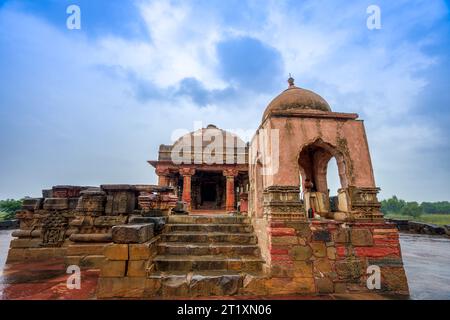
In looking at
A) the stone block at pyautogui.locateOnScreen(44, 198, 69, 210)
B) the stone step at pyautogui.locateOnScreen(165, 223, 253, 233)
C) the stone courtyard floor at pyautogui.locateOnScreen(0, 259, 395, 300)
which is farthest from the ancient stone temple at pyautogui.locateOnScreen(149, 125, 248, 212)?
the stone courtyard floor at pyautogui.locateOnScreen(0, 259, 395, 300)

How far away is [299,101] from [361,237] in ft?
9.85

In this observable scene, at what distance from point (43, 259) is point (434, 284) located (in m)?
8.03

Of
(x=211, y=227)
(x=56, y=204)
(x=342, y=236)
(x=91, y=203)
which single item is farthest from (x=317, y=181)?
(x=56, y=204)

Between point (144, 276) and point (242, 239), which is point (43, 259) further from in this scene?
point (242, 239)

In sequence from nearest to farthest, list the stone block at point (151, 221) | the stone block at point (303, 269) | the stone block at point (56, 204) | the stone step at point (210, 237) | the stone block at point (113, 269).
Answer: the stone block at point (113, 269), the stone block at point (303, 269), the stone block at point (151, 221), the stone step at point (210, 237), the stone block at point (56, 204)

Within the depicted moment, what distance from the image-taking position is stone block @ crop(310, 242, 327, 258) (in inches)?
143

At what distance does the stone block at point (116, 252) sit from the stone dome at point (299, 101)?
378 centimetres

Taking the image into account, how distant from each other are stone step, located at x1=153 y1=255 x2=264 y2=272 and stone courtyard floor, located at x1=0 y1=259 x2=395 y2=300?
615 mm

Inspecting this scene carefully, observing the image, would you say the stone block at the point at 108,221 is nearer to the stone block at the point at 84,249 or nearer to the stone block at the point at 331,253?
the stone block at the point at 84,249

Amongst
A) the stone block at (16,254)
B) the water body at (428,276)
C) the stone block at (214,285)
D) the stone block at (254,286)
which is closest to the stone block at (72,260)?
the stone block at (16,254)

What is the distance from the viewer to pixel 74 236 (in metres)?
5.00

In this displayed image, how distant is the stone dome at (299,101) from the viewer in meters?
4.85

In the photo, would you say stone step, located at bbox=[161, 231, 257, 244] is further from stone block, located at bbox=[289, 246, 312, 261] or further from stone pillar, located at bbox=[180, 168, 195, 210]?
stone pillar, located at bbox=[180, 168, 195, 210]
